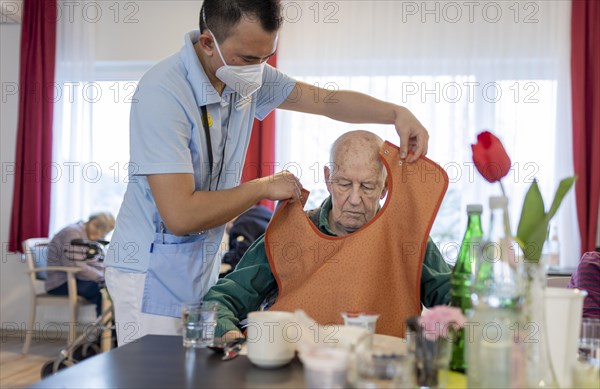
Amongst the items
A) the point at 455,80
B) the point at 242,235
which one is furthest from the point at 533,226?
the point at 455,80

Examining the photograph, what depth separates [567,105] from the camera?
511 cm

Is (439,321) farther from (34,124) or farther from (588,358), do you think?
(34,124)

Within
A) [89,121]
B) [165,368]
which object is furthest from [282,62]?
[165,368]

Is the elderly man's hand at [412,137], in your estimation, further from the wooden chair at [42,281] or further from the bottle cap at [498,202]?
the wooden chair at [42,281]

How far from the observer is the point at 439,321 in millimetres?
1131

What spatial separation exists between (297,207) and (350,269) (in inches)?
9.5

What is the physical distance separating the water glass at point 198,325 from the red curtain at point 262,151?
404 centimetres

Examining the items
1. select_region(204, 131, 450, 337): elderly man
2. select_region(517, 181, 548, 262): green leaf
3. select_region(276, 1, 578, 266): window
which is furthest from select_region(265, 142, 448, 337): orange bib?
select_region(276, 1, 578, 266): window

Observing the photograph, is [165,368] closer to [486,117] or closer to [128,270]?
[128,270]

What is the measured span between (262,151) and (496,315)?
4440 mm

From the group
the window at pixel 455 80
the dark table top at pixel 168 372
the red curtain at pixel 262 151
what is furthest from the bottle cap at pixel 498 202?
the red curtain at pixel 262 151

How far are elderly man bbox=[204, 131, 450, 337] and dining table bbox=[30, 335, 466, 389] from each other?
1.01 ft

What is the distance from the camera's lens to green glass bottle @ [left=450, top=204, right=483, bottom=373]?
1.30 metres

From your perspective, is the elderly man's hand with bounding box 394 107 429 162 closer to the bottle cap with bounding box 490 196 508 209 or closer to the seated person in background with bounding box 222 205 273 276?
the bottle cap with bounding box 490 196 508 209
